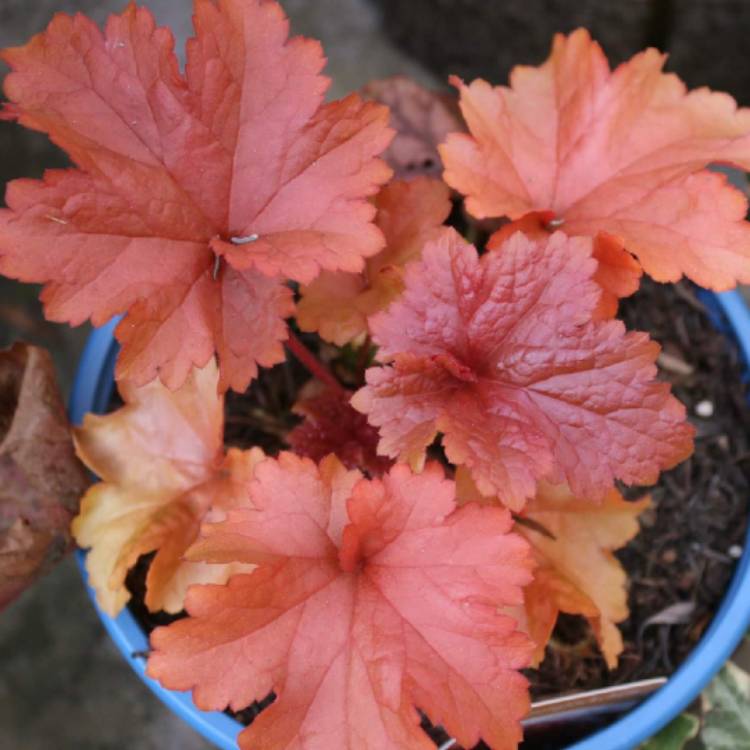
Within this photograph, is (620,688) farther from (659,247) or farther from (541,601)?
(659,247)

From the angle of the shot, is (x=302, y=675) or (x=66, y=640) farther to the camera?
(x=66, y=640)

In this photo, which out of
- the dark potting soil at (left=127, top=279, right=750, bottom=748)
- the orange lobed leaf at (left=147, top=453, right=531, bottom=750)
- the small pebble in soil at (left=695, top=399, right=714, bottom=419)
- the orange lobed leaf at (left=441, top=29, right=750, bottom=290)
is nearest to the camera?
the orange lobed leaf at (left=147, top=453, right=531, bottom=750)

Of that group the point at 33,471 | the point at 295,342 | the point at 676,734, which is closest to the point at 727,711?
the point at 676,734

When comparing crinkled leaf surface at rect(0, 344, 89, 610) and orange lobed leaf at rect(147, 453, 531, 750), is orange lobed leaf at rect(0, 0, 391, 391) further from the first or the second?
crinkled leaf surface at rect(0, 344, 89, 610)

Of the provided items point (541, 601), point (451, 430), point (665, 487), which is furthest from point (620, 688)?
point (451, 430)

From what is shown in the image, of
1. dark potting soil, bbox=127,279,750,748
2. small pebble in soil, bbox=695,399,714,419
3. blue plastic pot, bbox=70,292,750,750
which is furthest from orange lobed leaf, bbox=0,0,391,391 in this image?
small pebble in soil, bbox=695,399,714,419

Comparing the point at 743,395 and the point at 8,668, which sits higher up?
the point at 743,395
